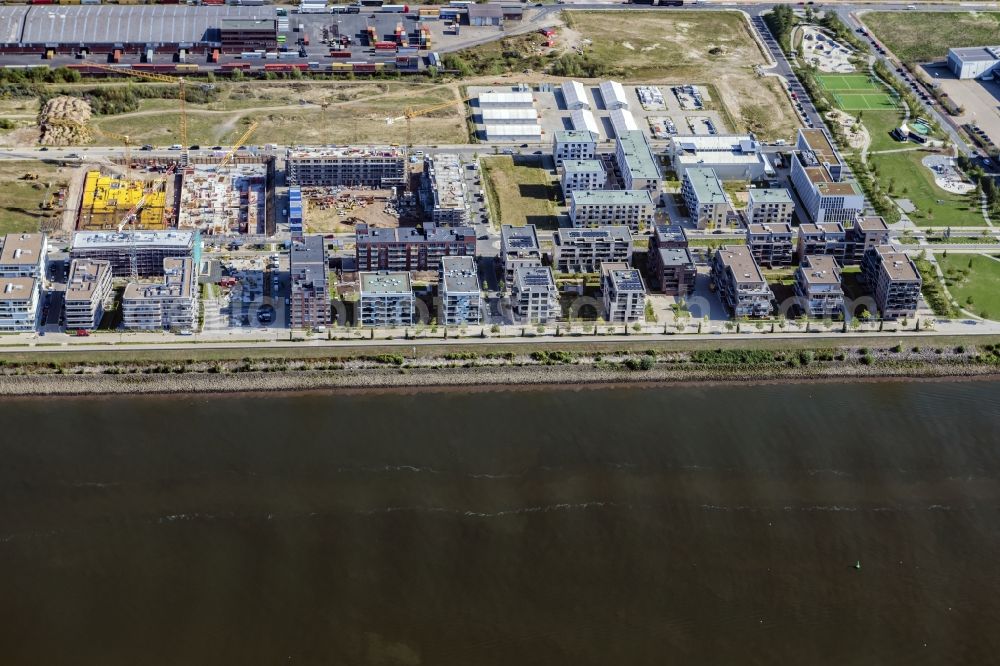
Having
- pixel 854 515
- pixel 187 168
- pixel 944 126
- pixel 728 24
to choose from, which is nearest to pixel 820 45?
pixel 728 24

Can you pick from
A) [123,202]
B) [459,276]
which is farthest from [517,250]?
[123,202]

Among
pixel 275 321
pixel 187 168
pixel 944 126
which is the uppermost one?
pixel 944 126

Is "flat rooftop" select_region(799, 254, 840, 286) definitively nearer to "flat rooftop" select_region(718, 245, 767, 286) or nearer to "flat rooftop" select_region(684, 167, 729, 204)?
"flat rooftop" select_region(718, 245, 767, 286)

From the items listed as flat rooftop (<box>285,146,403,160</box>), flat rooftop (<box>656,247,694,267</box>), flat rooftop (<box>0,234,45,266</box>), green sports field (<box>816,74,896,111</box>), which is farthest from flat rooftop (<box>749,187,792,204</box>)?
flat rooftop (<box>0,234,45,266</box>)

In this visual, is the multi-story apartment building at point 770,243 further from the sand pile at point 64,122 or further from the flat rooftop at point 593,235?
the sand pile at point 64,122

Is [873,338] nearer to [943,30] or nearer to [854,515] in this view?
[854,515]

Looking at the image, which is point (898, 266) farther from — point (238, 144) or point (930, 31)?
point (930, 31)
